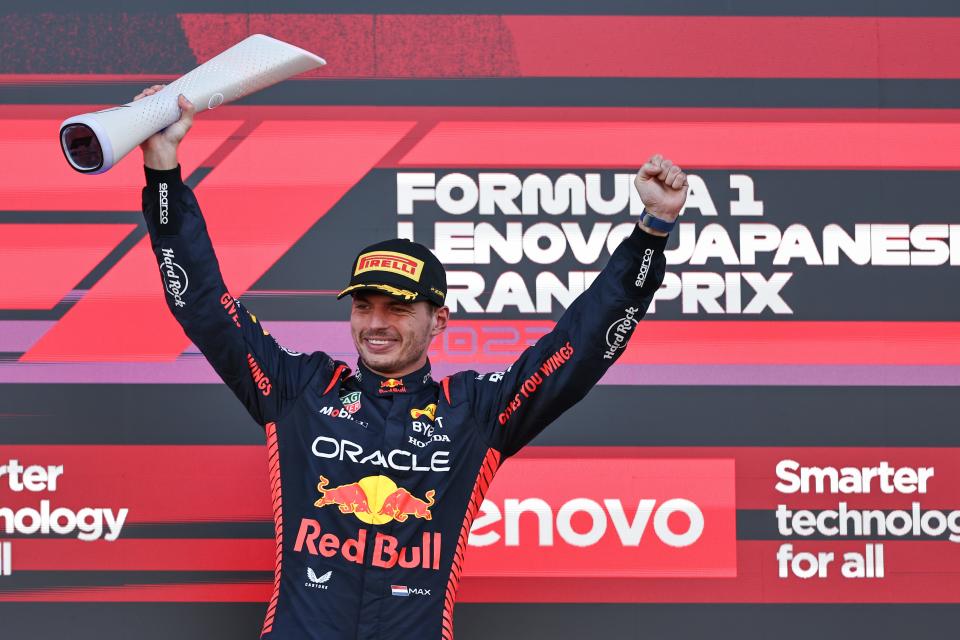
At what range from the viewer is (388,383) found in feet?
6.61

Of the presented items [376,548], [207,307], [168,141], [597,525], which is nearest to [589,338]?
[376,548]

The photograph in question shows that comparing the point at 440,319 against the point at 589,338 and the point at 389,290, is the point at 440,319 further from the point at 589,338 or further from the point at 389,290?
the point at 589,338

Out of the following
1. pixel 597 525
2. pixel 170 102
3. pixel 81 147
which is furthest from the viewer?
pixel 597 525

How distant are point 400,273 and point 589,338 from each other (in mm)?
385

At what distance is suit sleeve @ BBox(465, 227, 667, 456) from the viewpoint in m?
1.82

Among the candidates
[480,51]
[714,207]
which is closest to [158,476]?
[480,51]

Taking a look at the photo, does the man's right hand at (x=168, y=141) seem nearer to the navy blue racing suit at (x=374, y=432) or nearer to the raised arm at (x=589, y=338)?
the navy blue racing suit at (x=374, y=432)

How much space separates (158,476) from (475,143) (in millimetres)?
1210

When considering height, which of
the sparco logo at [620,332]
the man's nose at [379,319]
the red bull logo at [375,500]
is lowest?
the red bull logo at [375,500]

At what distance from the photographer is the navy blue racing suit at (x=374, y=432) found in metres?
1.86

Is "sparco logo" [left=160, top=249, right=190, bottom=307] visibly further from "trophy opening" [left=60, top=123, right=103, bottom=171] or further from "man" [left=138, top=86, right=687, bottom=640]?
"trophy opening" [left=60, top=123, right=103, bottom=171]

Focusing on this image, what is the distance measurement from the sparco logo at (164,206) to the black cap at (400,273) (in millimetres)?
343

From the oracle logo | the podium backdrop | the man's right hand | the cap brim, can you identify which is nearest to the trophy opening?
the man's right hand

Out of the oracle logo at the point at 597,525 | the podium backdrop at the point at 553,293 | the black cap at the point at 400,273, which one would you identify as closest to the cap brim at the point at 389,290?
the black cap at the point at 400,273
